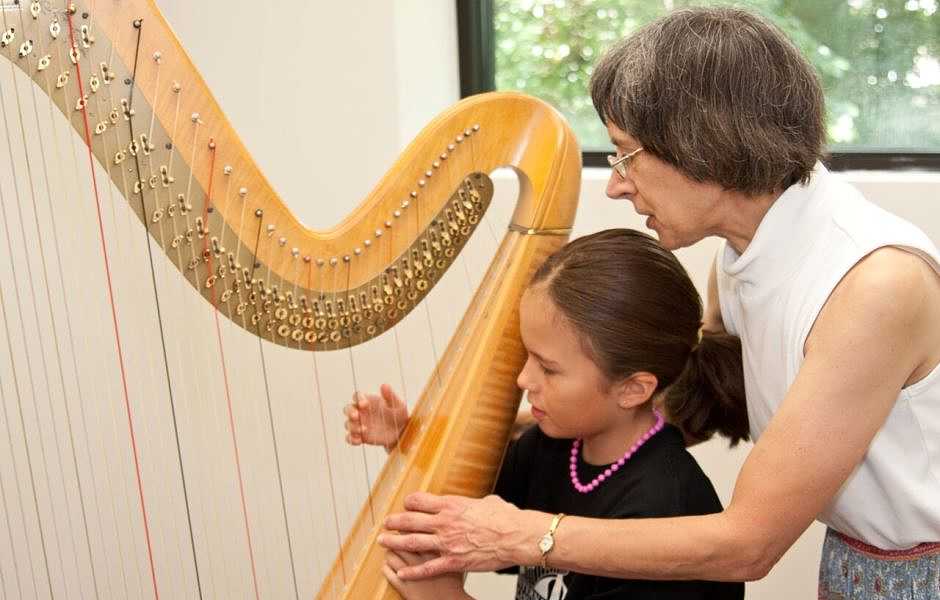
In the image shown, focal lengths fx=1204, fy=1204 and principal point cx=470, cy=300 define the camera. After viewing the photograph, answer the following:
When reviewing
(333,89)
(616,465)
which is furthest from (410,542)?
(333,89)

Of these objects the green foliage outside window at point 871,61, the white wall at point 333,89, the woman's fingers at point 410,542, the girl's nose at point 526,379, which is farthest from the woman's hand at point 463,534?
the green foliage outside window at point 871,61

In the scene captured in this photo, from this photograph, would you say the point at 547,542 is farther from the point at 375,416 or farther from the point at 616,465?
the point at 375,416

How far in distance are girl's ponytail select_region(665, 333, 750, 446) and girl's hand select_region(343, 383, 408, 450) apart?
38cm

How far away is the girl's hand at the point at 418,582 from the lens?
137 centimetres

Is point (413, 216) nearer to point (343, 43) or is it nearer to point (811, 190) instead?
point (811, 190)

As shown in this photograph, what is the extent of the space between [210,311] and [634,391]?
3.82ft

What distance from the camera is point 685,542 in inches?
49.9

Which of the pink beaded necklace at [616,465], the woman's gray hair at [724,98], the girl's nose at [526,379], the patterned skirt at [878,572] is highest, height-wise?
the woman's gray hair at [724,98]

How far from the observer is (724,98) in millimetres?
1323

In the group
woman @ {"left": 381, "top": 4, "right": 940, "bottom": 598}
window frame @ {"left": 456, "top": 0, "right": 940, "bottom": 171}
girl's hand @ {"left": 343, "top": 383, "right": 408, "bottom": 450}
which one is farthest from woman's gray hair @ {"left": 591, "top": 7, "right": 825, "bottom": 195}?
window frame @ {"left": 456, "top": 0, "right": 940, "bottom": 171}

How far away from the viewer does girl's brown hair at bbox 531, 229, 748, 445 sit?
142 centimetres

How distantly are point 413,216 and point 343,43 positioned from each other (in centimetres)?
101

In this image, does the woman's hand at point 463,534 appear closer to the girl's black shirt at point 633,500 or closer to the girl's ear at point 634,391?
the girl's black shirt at point 633,500

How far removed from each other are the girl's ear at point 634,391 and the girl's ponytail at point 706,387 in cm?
8
